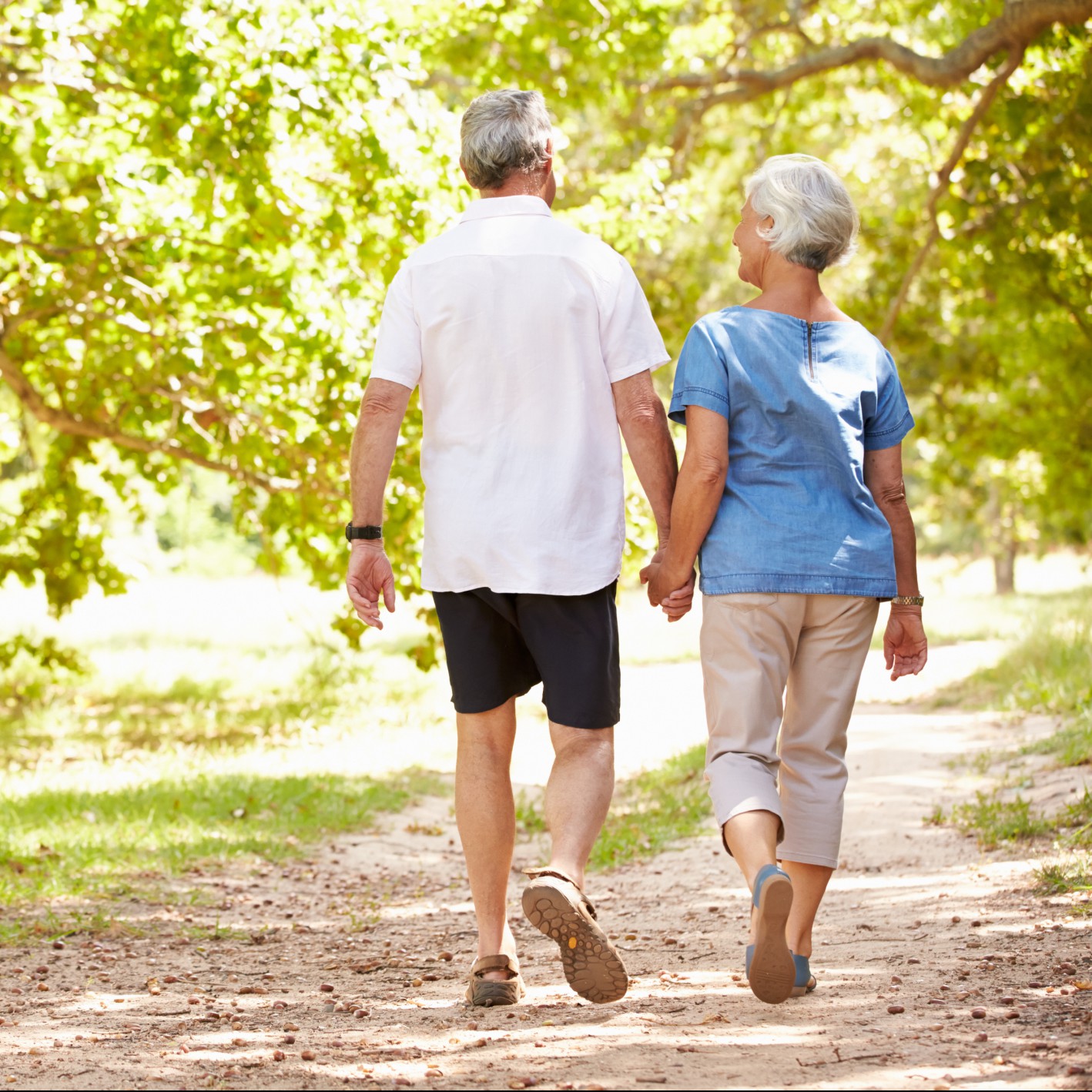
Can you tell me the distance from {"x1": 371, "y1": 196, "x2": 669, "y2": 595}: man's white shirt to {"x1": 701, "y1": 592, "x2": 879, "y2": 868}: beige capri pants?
1.22 feet

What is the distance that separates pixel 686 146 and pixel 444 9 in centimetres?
405

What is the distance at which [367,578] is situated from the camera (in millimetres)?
3514

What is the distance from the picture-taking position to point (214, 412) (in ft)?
32.4

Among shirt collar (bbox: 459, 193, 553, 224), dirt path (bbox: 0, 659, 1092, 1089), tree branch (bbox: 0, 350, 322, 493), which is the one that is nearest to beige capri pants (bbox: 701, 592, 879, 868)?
dirt path (bbox: 0, 659, 1092, 1089)

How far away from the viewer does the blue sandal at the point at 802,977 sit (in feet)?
11.2

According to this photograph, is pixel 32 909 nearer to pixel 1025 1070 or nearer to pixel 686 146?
pixel 1025 1070

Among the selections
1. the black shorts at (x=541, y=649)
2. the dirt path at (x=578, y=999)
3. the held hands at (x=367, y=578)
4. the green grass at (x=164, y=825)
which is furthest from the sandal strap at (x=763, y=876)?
the green grass at (x=164, y=825)

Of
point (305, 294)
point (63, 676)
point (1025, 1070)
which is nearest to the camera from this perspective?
point (1025, 1070)

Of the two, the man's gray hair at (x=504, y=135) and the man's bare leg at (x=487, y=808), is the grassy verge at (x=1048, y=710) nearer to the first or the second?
the man's bare leg at (x=487, y=808)

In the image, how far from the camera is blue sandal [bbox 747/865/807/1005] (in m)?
2.97

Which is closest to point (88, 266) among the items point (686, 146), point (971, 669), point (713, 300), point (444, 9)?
point (444, 9)

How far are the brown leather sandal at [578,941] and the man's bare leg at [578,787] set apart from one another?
27 cm

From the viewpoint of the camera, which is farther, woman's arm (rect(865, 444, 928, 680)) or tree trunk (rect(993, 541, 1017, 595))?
tree trunk (rect(993, 541, 1017, 595))

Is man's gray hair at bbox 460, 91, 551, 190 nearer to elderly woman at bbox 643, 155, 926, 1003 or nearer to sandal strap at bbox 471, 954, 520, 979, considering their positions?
elderly woman at bbox 643, 155, 926, 1003
